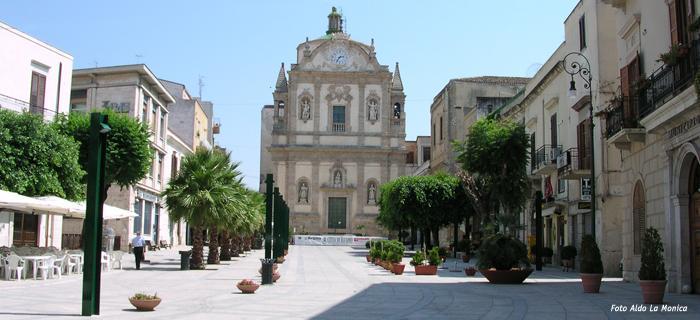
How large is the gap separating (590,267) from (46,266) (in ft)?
47.8

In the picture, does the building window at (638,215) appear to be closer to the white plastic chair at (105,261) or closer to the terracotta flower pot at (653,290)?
the terracotta flower pot at (653,290)

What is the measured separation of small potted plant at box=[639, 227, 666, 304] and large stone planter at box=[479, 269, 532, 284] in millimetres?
6871

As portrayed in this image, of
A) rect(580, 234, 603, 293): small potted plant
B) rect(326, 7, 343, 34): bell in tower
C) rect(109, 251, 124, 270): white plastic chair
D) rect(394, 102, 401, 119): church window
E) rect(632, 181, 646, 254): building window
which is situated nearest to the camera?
rect(580, 234, 603, 293): small potted plant

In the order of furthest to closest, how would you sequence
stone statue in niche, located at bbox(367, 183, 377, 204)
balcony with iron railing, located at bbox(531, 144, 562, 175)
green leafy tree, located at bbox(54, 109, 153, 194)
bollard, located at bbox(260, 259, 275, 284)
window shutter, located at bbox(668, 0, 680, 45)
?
1. stone statue in niche, located at bbox(367, 183, 377, 204)
2. balcony with iron railing, located at bbox(531, 144, 562, 175)
3. green leafy tree, located at bbox(54, 109, 153, 194)
4. bollard, located at bbox(260, 259, 275, 284)
5. window shutter, located at bbox(668, 0, 680, 45)

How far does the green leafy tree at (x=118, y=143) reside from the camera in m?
31.2

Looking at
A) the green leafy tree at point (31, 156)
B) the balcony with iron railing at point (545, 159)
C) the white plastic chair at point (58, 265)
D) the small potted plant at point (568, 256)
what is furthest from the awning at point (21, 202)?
the balcony with iron railing at point (545, 159)

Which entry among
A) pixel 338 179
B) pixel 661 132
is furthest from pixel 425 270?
pixel 338 179

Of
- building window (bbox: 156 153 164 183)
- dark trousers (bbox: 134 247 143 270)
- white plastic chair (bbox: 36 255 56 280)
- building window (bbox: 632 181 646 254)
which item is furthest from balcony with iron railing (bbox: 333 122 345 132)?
building window (bbox: 632 181 646 254)

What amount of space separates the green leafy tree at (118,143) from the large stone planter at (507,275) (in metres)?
16.8

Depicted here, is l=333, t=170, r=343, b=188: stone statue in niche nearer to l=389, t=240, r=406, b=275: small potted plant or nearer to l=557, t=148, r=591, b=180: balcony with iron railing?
l=389, t=240, r=406, b=275: small potted plant

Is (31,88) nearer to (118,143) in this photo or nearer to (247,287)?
(118,143)

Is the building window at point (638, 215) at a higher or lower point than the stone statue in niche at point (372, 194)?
lower

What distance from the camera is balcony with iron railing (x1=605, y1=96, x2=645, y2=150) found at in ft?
61.3

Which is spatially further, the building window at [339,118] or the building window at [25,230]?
the building window at [339,118]
